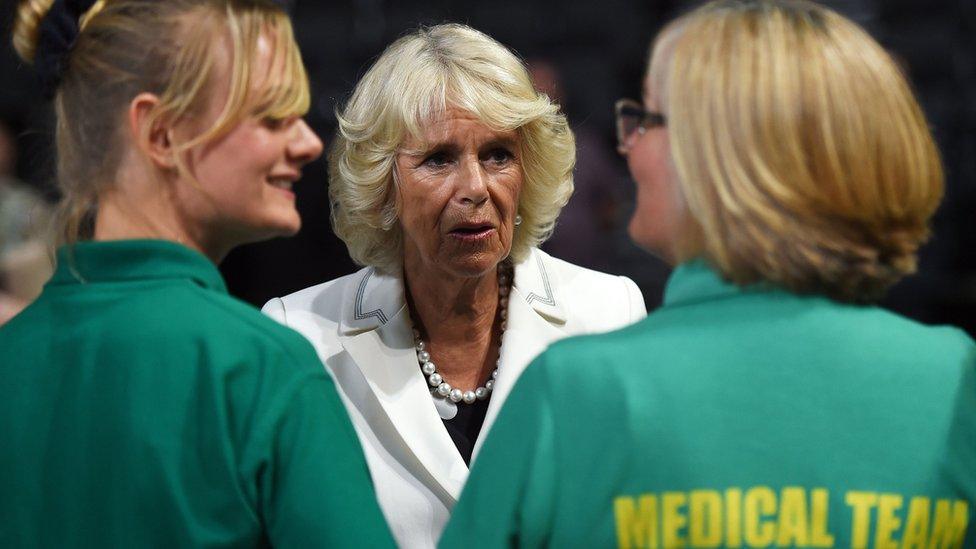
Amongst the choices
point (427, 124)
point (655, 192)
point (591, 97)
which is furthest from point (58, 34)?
point (591, 97)

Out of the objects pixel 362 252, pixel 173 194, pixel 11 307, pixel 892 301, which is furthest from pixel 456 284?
pixel 892 301

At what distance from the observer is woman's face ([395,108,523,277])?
2301 millimetres

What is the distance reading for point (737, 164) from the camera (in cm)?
127

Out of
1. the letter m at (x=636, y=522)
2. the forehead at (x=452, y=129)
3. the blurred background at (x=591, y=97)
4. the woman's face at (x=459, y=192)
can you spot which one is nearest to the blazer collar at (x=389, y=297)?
the woman's face at (x=459, y=192)

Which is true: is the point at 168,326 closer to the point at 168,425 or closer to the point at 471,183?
the point at 168,425

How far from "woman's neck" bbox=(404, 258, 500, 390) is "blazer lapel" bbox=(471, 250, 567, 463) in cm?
7

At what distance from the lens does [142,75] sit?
4.78 ft

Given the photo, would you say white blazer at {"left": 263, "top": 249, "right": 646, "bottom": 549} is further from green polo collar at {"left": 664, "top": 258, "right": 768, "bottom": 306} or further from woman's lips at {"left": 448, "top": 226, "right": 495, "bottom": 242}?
green polo collar at {"left": 664, "top": 258, "right": 768, "bottom": 306}

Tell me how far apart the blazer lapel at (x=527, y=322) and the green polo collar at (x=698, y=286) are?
0.89 meters

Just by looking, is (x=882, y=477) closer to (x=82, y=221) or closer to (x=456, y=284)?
(x=82, y=221)

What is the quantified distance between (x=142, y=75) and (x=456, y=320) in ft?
3.52

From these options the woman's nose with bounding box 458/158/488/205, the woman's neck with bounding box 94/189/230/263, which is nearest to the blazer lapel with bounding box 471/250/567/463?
the woman's nose with bounding box 458/158/488/205

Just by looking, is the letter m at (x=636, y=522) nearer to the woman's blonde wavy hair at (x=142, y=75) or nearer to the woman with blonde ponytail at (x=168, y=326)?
the woman with blonde ponytail at (x=168, y=326)

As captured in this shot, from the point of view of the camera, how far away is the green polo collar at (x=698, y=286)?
1.31 metres
